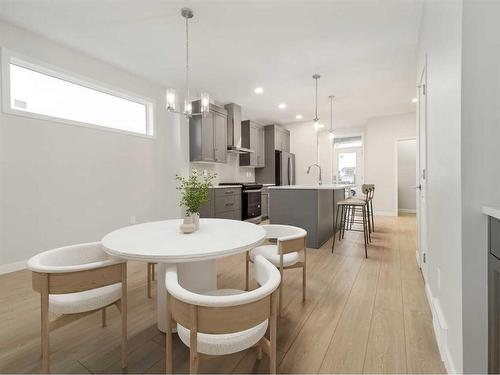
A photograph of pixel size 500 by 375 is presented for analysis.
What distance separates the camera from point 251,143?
6.02 m

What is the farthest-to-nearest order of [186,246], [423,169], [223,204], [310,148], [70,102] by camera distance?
1. [310,148]
2. [223,204]
3. [70,102]
4. [423,169]
5. [186,246]

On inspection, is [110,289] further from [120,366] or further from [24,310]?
[24,310]

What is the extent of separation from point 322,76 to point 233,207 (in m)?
2.87

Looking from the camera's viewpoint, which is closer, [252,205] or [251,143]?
[252,205]

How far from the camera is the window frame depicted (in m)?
2.51

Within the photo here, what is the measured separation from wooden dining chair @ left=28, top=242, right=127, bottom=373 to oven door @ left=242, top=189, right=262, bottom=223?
12.7 feet

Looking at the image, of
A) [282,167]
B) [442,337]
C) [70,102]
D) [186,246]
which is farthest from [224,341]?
[282,167]

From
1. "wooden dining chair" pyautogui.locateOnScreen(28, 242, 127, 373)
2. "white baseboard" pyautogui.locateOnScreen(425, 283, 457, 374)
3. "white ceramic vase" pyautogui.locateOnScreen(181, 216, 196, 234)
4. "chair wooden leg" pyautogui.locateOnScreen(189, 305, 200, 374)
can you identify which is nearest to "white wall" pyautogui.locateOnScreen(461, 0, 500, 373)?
"white baseboard" pyautogui.locateOnScreen(425, 283, 457, 374)

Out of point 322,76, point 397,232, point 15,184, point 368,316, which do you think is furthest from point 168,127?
point 397,232

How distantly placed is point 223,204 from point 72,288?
3.50 m

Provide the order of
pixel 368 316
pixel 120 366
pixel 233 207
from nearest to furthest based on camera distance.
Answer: pixel 120 366 → pixel 368 316 → pixel 233 207

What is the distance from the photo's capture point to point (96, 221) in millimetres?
3287

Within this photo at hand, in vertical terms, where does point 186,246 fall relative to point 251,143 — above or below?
below

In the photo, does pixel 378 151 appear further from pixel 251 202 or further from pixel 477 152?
pixel 477 152
